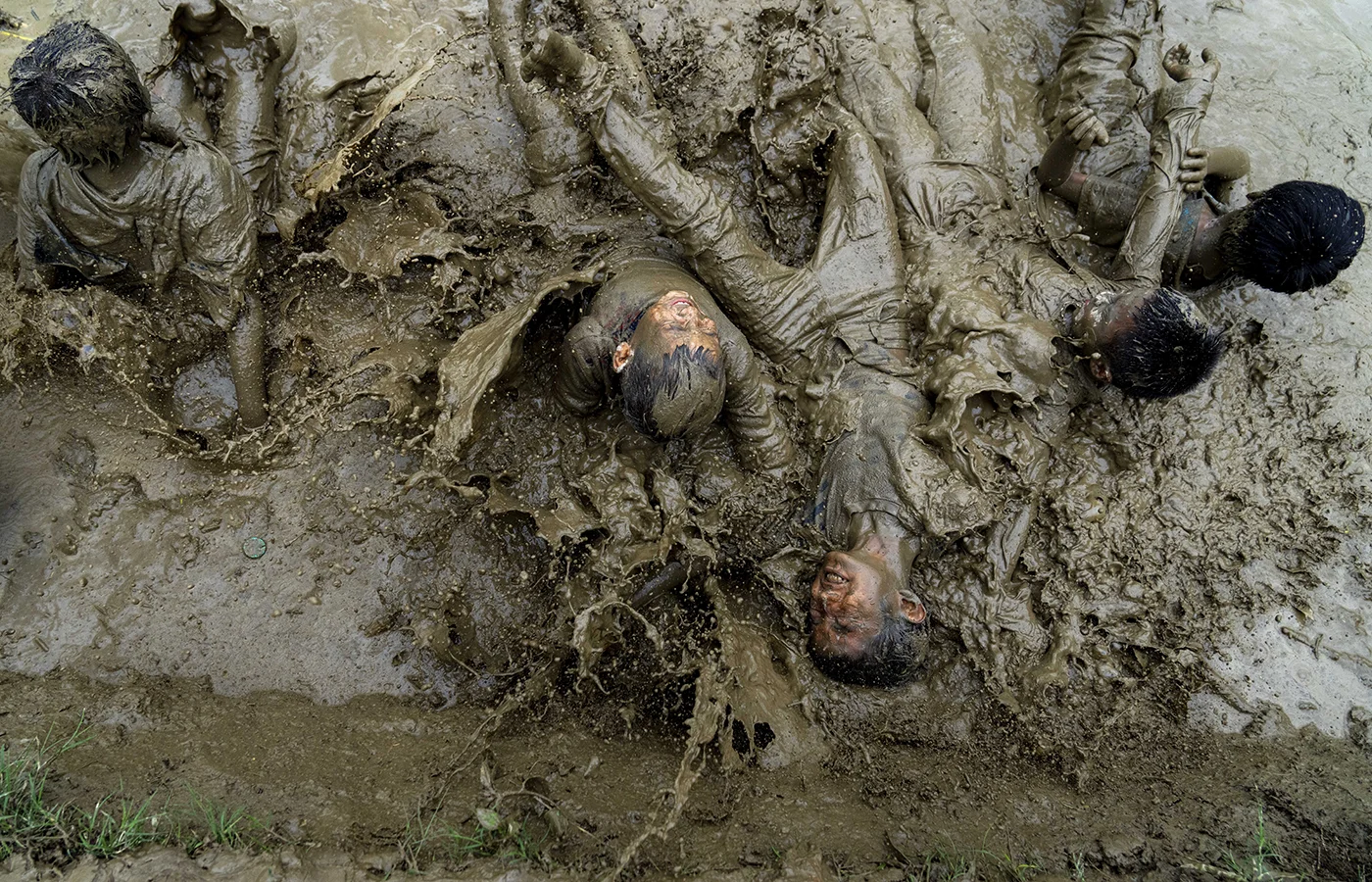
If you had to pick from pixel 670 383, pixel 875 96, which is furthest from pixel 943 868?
pixel 875 96

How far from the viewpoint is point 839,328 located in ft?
13.4

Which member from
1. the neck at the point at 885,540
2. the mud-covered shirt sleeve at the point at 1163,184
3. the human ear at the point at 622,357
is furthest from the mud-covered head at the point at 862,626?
the mud-covered shirt sleeve at the point at 1163,184

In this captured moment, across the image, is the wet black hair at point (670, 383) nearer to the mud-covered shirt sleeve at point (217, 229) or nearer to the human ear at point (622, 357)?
the human ear at point (622, 357)

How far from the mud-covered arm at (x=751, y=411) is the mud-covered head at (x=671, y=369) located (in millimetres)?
281

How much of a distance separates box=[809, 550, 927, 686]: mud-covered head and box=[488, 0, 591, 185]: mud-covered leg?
2.45 meters

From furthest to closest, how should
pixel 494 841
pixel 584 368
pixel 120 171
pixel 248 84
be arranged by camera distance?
pixel 248 84 < pixel 584 368 < pixel 120 171 < pixel 494 841

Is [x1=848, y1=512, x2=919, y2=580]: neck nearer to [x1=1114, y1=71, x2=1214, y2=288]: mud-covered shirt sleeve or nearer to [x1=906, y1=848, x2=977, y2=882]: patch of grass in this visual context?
[x1=906, y1=848, x2=977, y2=882]: patch of grass

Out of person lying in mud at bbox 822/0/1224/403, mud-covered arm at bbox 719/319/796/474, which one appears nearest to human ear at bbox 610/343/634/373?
mud-covered arm at bbox 719/319/796/474

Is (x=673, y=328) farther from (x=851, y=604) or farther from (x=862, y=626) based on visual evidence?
(x=862, y=626)

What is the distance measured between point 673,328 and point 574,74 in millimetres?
1373

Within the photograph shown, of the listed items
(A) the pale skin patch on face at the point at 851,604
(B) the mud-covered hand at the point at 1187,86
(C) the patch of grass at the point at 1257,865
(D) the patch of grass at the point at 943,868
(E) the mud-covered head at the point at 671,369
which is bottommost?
(C) the patch of grass at the point at 1257,865

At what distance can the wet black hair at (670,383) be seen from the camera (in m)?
3.22

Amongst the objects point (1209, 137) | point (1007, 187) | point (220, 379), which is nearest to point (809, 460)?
point (1007, 187)

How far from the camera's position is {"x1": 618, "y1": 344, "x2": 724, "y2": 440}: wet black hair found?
322 cm
